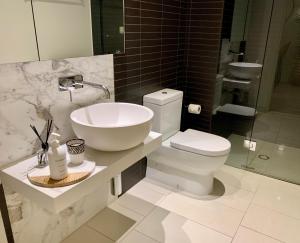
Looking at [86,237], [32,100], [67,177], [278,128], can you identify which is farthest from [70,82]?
[278,128]

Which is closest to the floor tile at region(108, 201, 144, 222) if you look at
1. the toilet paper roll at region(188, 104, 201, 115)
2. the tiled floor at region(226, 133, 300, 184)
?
the toilet paper roll at region(188, 104, 201, 115)

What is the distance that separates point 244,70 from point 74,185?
2195mm

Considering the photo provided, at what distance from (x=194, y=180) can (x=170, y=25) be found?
1347 mm

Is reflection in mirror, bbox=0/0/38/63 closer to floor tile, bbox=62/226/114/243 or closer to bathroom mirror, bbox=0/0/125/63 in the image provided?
bathroom mirror, bbox=0/0/125/63

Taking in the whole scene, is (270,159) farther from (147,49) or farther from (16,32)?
(16,32)

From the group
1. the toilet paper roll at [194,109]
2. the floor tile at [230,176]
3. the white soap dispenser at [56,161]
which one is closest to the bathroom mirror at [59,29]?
the white soap dispenser at [56,161]

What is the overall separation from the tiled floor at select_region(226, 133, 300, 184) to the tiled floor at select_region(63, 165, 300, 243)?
18 cm

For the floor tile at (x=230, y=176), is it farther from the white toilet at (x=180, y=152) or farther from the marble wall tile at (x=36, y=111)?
the marble wall tile at (x=36, y=111)

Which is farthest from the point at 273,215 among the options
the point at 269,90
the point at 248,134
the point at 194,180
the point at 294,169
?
the point at 269,90

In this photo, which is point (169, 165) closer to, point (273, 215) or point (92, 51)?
point (273, 215)

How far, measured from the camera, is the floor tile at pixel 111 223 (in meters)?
1.79

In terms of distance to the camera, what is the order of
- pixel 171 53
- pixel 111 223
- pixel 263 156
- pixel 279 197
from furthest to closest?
1. pixel 263 156
2. pixel 171 53
3. pixel 279 197
4. pixel 111 223

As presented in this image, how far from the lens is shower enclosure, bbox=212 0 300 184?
2.53 m

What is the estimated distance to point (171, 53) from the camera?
2.41m
